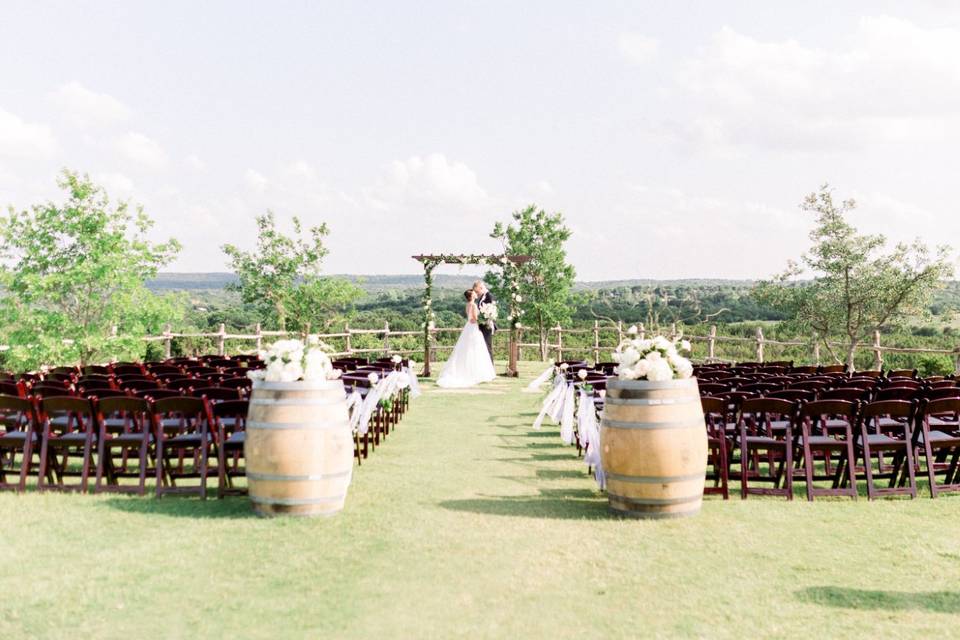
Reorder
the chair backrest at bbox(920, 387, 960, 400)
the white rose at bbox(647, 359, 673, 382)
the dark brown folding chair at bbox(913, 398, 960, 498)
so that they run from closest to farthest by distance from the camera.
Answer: the white rose at bbox(647, 359, 673, 382) < the dark brown folding chair at bbox(913, 398, 960, 498) < the chair backrest at bbox(920, 387, 960, 400)

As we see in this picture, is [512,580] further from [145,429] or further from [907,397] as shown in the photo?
[907,397]

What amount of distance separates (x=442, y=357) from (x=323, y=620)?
34.7 metres

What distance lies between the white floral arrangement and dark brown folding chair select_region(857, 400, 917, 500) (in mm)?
5114

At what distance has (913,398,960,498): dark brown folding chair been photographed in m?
7.76

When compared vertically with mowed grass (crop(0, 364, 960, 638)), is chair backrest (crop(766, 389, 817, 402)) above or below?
above

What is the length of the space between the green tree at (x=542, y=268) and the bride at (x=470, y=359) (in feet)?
50.0

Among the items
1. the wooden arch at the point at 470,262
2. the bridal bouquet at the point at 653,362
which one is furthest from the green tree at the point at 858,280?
the bridal bouquet at the point at 653,362

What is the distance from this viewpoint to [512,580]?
5.01 m

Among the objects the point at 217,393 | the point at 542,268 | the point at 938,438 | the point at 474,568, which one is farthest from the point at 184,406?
the point at 542,268

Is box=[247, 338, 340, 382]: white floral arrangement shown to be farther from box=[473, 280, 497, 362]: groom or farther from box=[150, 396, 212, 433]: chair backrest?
box=[473, 280, 497, 362]: groom

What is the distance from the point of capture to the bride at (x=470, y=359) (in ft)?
65.2

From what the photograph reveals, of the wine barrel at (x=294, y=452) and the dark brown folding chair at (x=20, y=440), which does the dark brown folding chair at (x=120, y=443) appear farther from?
the wine barrel at (x=294, y=452)

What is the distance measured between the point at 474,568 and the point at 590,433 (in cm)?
342

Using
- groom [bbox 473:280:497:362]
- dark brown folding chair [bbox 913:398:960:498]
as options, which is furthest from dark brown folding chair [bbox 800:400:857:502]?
groom [bbox 473:280:497:362]
